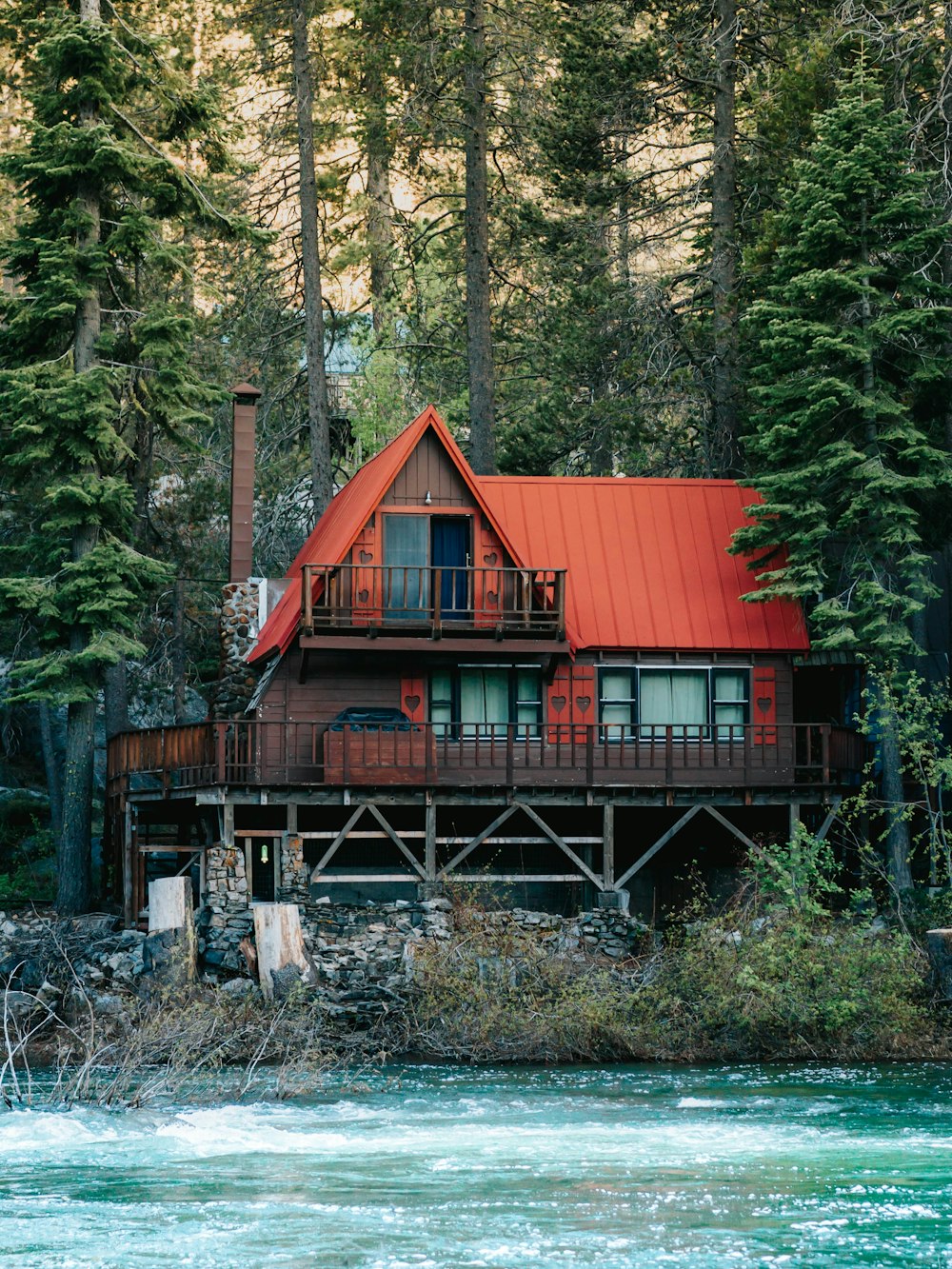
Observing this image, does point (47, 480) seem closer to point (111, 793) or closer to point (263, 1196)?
point (111, 793)

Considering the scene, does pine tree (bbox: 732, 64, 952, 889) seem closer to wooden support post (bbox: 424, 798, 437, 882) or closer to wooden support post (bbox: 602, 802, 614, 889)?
wooden support post (bbox: 602, 802, 614, 889)

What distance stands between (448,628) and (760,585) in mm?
6421

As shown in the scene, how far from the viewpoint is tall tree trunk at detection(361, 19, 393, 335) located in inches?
1618

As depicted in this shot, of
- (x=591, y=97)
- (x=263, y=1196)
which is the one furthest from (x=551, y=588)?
(x=263, y=1196)

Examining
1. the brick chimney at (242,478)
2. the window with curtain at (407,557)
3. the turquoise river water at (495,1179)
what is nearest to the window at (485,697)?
the window with curtain at (407,557)

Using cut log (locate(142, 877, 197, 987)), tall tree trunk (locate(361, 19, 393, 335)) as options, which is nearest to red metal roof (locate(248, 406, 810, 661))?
cut log (locate(142, 877, 197, 987))

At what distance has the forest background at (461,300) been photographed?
104 ft

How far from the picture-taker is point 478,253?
4109 centimetres

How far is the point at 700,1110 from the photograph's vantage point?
2244 centimetres

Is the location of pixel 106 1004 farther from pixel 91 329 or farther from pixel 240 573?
pixel 91 329

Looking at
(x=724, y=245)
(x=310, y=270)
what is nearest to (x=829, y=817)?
(x=724, y=245)

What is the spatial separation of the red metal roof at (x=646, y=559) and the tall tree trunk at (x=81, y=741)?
305 inches

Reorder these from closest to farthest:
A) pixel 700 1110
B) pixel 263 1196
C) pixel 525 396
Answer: pixel 263 1196 < pixel 700 1110 < pixel 525 396

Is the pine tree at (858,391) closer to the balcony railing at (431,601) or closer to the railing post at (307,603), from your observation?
the balcony railing at (431,601)
